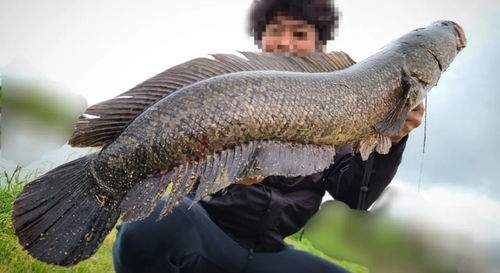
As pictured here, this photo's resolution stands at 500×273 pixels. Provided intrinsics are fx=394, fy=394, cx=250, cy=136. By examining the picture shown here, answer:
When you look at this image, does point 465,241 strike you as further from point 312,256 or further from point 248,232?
point 248,232

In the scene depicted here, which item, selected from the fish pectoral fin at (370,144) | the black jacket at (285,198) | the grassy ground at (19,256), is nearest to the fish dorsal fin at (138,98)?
the fish pectoral fin at (370,144)

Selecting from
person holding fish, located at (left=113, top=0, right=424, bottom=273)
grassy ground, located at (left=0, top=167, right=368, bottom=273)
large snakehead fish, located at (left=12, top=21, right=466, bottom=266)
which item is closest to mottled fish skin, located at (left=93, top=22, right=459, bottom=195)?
large snakehead fish, located at (left=12, top=21, right=466, bottom=266)

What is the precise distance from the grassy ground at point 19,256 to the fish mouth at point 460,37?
964 millimetres

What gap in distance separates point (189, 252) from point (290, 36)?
875 mm

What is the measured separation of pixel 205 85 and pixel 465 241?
105 centimetres

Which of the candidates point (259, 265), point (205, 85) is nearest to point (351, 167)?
point (259, 265)

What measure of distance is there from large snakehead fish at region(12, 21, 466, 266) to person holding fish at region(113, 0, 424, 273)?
0.36 metres

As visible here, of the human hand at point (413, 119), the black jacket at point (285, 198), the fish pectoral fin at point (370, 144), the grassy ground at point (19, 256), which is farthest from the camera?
the grassy ground at point (19, 256)

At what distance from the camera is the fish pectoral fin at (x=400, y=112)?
1.16 m

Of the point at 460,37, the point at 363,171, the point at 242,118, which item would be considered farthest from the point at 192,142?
the point at 460,37

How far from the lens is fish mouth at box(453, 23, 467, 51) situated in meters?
1.44

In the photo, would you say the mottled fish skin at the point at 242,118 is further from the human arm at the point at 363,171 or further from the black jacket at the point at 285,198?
the black jacket at the point at 285,198

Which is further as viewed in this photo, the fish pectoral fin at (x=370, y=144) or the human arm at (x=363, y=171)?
the human arm at (x=363, y=171)

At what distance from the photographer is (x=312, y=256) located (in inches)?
61.2
